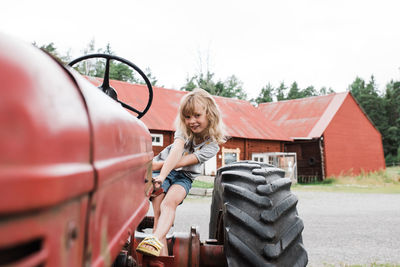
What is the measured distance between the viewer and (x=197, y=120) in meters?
2.39

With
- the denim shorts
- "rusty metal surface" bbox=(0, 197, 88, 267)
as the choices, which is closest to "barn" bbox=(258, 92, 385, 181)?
the denim shorts

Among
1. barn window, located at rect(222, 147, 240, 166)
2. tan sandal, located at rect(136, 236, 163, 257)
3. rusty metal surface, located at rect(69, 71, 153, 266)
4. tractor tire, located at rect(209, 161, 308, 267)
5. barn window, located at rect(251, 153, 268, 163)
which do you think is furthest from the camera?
barn window, located at rect(251, 153, 268, 163)

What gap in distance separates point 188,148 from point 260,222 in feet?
3.39

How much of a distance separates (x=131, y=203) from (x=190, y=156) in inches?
45.5

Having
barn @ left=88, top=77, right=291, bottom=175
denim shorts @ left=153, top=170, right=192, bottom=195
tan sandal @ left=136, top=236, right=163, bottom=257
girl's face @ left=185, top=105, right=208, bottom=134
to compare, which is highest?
barn @ left=88, top=77, right=291, bottom=175

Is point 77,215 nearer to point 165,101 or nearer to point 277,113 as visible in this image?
point 165,101

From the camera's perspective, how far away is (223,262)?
189cm

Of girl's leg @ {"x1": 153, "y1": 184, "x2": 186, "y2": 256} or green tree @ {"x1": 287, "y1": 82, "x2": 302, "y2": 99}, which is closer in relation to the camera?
girl's leg @ {"x1": 153, "y1": 184, "x2": 186, "y2": 256}

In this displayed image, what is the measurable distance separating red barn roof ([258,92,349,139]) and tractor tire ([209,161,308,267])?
65.1 ft

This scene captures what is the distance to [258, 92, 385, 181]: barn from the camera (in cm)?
2067

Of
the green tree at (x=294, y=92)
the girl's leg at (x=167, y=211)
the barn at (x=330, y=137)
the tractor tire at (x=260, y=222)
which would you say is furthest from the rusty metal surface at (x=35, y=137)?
the green tree at (x=294, y=92)

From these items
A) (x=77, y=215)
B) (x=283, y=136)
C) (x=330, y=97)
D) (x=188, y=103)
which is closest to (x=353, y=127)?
(x=330, y=97)

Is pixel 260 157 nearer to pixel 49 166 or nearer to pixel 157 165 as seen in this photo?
pixel 157 165

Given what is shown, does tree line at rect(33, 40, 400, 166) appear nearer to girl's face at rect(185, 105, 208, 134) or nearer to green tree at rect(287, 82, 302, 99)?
green tree at rect(287, 82, 302, 99)
